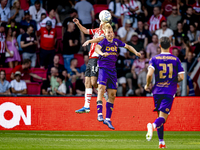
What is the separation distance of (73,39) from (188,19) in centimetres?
518

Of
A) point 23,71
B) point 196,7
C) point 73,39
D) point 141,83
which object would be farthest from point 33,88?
point 196,7

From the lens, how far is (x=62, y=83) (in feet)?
48.3

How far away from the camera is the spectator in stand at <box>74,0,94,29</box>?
666 inches

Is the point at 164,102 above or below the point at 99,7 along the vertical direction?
below

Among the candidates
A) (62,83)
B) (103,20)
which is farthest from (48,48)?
(103,20)

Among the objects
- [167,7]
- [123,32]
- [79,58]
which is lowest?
[79,58]

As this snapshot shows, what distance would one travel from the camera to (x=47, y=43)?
16.3 meters

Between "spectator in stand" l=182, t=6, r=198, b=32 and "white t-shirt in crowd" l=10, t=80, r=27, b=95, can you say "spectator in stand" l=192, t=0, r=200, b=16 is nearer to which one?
"spectator in stand" l=182, t=6, r=198, b=32

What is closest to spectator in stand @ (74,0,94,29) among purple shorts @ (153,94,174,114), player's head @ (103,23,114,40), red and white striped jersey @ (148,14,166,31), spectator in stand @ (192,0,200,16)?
red and white striped jersey @ (148,14,166,31)

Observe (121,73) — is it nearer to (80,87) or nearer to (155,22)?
(80,87)

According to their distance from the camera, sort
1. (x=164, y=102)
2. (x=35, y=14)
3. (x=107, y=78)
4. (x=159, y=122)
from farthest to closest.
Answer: (x=35, y=14) → (x=107, y=78) → (x=164, y=102) → (x=159, y=122)

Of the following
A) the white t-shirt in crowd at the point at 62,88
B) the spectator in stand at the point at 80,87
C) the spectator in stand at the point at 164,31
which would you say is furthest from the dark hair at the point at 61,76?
the spectator in stand at the point at 164,31

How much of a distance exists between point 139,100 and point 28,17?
21.4ft

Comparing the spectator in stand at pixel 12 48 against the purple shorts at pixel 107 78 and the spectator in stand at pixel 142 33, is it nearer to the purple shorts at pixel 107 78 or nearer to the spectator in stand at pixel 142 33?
the spectator in stand at pixel 142 33
